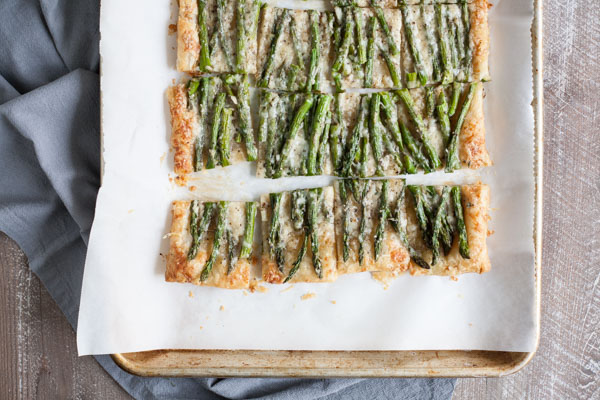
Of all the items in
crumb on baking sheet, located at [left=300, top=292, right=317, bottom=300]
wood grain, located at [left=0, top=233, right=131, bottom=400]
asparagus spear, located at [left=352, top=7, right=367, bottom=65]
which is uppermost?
asparagus spear, located at [left=352, top=7, right=367, bottom=65]

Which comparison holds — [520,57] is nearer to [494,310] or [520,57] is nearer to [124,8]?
[494,310]

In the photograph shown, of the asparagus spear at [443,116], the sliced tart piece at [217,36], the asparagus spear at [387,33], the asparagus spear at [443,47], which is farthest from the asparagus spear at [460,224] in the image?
the sliced tart piece at [217,36]

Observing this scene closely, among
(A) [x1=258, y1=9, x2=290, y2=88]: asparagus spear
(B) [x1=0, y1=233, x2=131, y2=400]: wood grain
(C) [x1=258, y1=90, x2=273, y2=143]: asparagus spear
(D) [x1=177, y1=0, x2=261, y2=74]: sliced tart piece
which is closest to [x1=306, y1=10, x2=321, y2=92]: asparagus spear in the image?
(A) [x1=258, y1=9, x2=290, y2=88]: asparagus spear

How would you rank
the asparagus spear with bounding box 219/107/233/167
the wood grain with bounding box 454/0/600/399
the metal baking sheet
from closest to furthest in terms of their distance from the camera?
1. the metal baking sheet
2. the asparagus spear with bounding box 219/107/233/167
3. the wood grain with bounding box 454/0/600/399

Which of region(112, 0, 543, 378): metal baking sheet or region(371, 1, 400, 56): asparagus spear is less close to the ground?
region(371, 1, 400, 56): asparagus spear

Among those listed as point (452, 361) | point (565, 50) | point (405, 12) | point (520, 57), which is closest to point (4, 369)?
point (452, 361)

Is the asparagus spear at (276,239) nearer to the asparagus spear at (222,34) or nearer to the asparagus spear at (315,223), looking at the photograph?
the asparagus spear at (315,223)

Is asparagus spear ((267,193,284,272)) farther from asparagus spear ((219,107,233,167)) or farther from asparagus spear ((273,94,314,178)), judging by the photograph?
asparagus spear ((219,107,233,167))

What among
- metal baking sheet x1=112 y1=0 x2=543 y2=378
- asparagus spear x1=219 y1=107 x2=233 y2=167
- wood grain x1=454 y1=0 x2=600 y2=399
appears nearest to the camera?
metal baking sheet x1=112 y1=0 x2=543 y2=378
